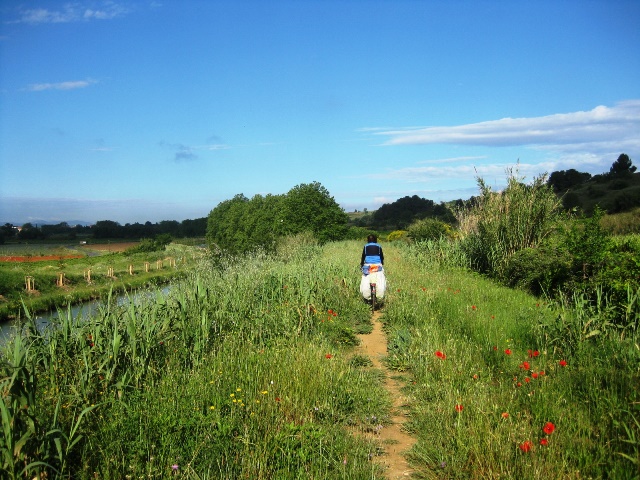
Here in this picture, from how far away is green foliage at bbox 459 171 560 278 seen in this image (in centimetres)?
1614

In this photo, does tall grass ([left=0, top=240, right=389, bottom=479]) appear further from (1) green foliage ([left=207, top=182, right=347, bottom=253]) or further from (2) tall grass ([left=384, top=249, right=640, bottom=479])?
(1) green foliage ([left=207, top=182, right=347, bottom=253])

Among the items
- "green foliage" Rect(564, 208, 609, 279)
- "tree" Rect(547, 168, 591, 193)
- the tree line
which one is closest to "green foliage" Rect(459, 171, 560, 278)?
"green foliage" Rect(564, 208, 609, 279)

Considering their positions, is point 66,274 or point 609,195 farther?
point 609,195

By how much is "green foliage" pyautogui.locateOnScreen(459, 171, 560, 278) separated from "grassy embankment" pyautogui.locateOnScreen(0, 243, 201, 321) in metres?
12.1

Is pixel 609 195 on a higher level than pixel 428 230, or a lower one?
higher

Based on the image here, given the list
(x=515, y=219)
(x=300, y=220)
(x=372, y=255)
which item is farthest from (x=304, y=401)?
(x=300, y=220)

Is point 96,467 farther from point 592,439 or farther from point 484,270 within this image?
point 484,270

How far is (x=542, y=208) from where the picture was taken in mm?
16047

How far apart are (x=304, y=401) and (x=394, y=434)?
3.28ft

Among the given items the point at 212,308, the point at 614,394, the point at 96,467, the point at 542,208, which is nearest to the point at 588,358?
the point at 614,394

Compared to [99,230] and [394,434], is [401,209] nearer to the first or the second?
[99,230]

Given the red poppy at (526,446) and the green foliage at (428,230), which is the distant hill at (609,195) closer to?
the green foliage at (428,230)

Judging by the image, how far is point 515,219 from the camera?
16.5m

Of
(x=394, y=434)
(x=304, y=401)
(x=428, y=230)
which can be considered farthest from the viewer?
(x=428, y=230)
